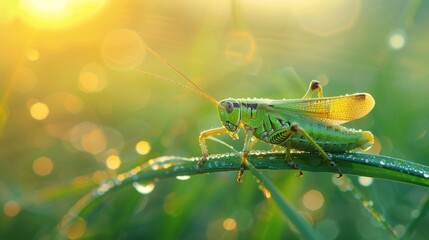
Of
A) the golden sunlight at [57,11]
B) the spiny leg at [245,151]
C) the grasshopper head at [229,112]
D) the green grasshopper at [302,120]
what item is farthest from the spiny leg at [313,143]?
the golden sunlight at [57,11]

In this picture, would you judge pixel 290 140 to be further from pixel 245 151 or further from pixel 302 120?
pixel 245 151

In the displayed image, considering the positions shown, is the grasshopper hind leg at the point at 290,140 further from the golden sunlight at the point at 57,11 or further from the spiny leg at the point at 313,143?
the golden sunlight at the point at 57,11

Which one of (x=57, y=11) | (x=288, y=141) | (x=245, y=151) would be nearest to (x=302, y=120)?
(x=288, y=141)

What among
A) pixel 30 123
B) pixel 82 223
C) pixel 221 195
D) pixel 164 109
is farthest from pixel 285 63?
pixel 82 223

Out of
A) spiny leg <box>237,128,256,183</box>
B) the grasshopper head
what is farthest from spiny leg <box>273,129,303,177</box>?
the grasshopper head

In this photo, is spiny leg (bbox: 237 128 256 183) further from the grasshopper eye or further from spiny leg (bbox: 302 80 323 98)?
spiny leg (bbox: 302 80 323 98)

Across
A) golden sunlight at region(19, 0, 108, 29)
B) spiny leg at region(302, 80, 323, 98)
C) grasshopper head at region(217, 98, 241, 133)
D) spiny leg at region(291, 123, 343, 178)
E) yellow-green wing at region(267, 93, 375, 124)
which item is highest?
golden sunlight at region(19, 0, 108, 29)

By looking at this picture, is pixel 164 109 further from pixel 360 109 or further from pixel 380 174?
pixel 380 174
